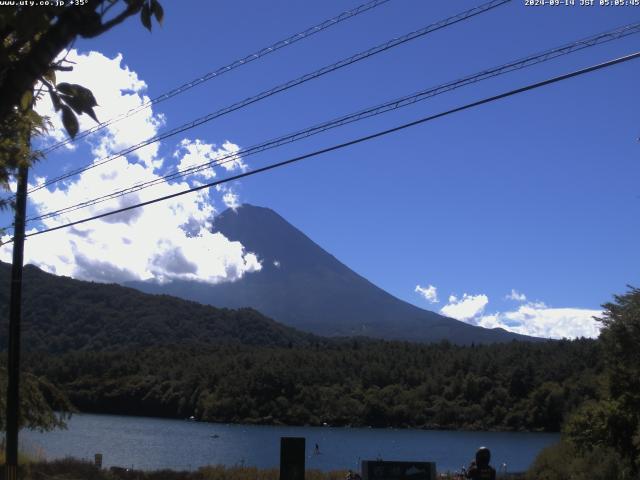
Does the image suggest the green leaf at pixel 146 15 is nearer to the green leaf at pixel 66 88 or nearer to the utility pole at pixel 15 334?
the green leaf at pixel 66 88

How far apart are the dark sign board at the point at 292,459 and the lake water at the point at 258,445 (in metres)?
30.7

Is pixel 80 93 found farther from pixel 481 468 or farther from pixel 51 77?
pixel 481 468

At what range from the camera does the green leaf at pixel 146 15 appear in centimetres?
366

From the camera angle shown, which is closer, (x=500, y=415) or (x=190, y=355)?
(x=500, y=415)

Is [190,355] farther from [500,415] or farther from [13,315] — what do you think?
[13,315]

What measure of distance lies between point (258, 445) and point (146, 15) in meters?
84.0

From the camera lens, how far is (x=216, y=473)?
979 inches

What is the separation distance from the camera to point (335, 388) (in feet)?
456

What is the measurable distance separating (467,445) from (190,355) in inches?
2761

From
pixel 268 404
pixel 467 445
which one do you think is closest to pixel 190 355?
pixel 268 404

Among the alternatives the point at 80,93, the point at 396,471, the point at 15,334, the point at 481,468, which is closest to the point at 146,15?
the point at 80,93

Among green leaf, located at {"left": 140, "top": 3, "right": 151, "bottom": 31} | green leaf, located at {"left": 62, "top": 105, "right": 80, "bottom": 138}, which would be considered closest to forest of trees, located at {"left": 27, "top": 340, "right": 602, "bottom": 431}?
green leaf, located at {"left": 62, "top": 105, "right": 80, "bottom": 138}

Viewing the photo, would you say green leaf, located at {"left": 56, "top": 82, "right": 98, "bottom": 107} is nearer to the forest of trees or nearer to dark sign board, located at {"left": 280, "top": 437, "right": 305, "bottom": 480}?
dark sign board, located at {"left": 280, "top": 437, "right": 305, "bottom": 480}

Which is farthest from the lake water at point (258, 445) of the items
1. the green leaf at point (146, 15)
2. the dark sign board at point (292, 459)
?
the green leaf at point (146, 15)
